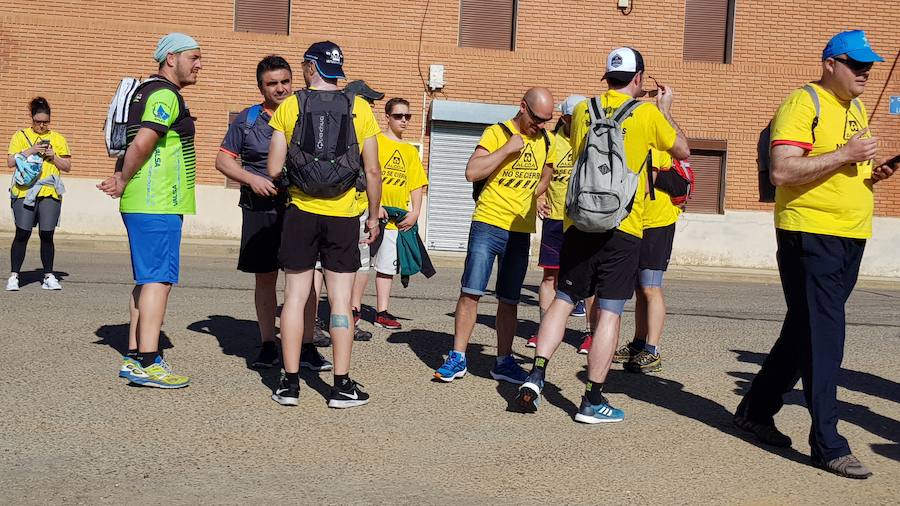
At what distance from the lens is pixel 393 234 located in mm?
9859

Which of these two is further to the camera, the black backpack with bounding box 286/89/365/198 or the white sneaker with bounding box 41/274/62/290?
the white sneaker with bounding box 41/274/62/290

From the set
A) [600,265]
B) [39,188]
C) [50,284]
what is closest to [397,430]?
[600,265]

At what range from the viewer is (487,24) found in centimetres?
2223

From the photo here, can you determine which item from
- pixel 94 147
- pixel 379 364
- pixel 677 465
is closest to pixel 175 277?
pixel 379 364

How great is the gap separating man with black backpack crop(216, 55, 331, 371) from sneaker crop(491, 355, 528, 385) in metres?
1.19

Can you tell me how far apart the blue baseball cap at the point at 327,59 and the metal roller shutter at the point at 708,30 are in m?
17.2

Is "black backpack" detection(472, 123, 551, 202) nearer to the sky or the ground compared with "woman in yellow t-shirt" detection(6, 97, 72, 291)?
nearer to the sky

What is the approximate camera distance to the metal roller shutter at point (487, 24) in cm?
2219

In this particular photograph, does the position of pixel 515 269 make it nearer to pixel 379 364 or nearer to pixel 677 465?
pixel 379 364

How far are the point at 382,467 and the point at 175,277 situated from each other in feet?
7.46

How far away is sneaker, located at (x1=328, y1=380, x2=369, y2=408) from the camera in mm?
6535

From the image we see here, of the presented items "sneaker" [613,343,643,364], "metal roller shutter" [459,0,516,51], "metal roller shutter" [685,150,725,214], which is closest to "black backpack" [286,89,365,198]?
"sneaker" [613,343,643,364]

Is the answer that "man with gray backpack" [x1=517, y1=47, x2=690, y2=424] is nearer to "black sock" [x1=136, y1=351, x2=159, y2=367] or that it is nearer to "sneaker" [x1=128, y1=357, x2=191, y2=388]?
"sneaker" [x1=128, y1=357, x2=191, y2=388]

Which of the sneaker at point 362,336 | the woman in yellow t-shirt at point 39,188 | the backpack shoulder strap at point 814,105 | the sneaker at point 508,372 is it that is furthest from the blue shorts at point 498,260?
the woman in yellow t-shirt at point 39,188
